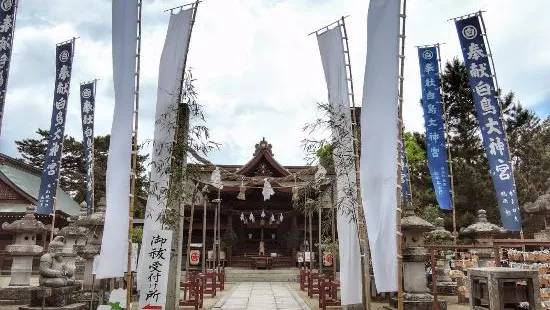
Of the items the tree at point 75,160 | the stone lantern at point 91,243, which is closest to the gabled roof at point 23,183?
the tree at point 75,160

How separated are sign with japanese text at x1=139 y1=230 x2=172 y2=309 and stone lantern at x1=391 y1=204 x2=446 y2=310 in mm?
6403

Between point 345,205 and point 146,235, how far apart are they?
3.85 m

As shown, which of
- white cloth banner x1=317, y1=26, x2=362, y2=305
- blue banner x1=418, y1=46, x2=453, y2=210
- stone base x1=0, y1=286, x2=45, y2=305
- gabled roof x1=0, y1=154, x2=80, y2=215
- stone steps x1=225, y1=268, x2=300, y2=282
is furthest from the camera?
gabled roof x1=0, y1=154, x2=80, y2=215

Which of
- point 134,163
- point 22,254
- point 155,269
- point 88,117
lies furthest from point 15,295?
point 134,163

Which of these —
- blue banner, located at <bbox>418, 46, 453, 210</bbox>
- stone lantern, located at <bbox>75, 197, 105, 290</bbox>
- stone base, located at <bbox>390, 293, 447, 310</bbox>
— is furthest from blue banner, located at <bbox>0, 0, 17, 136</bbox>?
blue banner, located at <bbox>418, 46, 453, 210</bbox>

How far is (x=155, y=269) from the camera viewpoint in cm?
698

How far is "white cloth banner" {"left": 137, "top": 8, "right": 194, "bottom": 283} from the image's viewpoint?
295 inches

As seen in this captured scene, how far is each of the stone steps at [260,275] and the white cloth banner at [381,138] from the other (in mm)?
20830

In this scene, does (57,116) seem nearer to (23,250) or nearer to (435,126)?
(23,250)

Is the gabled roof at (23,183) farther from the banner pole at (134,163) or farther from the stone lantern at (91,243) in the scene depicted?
the banner pole at (134,163)

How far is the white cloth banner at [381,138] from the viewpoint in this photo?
17.8ft

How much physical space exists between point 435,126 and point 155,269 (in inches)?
425

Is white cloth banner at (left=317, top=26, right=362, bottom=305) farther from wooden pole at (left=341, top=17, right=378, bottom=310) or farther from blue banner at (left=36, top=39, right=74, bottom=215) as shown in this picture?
blue banner at (left=36, top=39, right=74, bottom=215)

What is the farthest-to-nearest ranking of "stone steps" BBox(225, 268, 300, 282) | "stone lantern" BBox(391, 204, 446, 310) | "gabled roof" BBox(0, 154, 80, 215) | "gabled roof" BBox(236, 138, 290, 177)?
"gabled roof" BBox(236, 138, 290, 177), "gabled roof" BBox(0, 154, 80, 215), "stone steps" BBox(225, 268, 300, 282), "stone lantern" BBox(391, 204, 446, 310)
